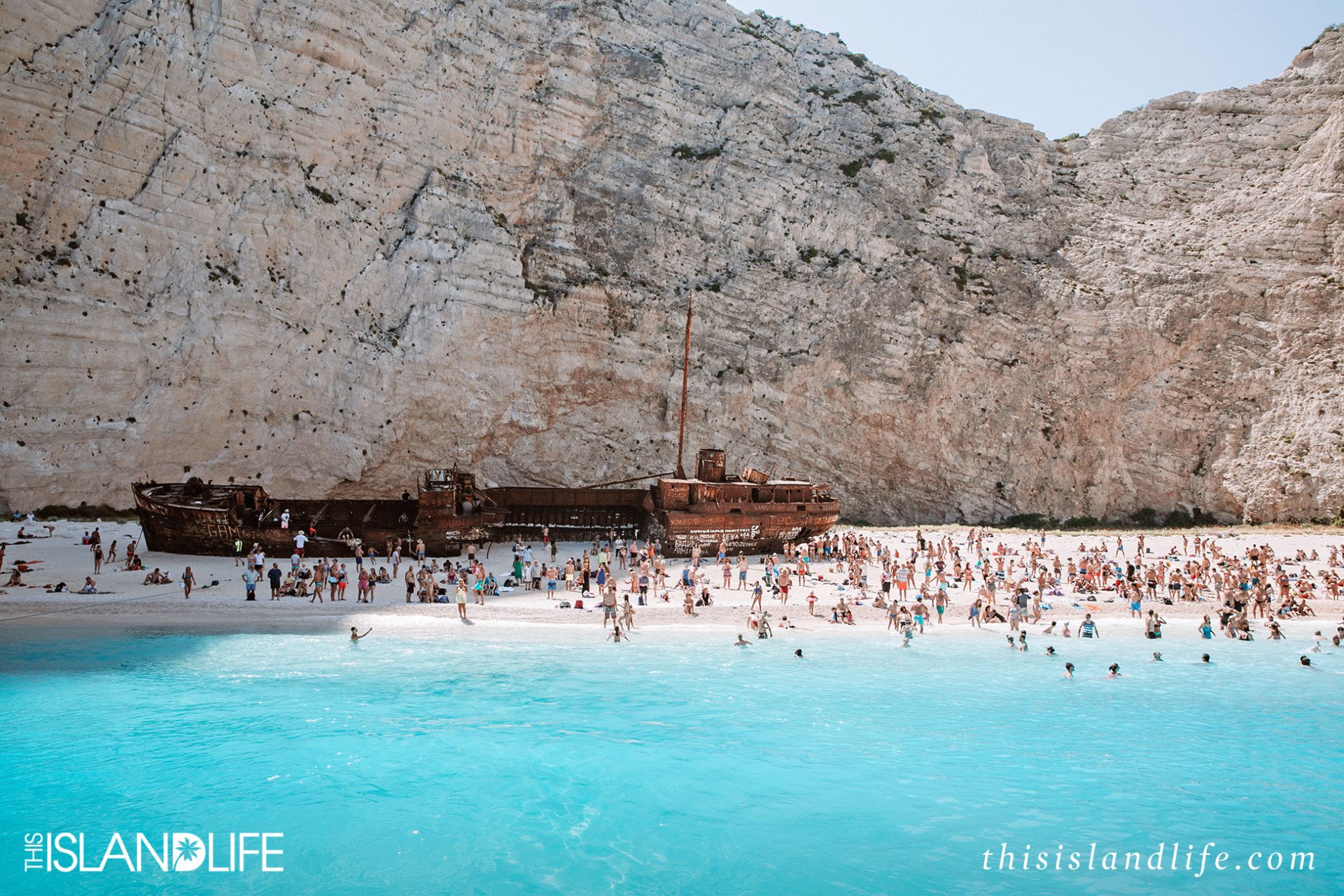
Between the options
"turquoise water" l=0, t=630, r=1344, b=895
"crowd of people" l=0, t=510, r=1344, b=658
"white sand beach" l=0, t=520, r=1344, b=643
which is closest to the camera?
"turquoise water" l=0, t=630, r=1344, b=895

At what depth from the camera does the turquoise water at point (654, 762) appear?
1136 cm

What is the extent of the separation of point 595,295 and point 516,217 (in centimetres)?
648

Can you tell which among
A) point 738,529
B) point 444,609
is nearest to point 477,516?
point 444,609

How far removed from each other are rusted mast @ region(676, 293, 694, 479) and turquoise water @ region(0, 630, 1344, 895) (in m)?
17.7

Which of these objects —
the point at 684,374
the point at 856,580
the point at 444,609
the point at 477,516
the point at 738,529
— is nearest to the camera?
the point at 444,609

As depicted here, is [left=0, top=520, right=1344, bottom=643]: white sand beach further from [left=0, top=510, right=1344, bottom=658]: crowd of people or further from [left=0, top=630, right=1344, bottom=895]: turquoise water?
[left=0, top=630, right=1344, bottom=895]: turquoise water

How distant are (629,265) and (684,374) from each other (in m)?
8.12

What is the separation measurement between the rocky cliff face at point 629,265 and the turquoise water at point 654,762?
756 inches

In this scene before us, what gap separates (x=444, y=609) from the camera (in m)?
23.6

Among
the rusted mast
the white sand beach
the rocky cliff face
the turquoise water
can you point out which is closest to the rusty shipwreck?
the rusted mast

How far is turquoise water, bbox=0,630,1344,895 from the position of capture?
37.3ft

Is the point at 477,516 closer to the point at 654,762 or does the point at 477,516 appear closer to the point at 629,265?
the point at 654,762

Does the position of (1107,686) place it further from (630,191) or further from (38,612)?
(630,191)

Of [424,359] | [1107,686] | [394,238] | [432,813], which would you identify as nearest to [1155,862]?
[1107,686]
